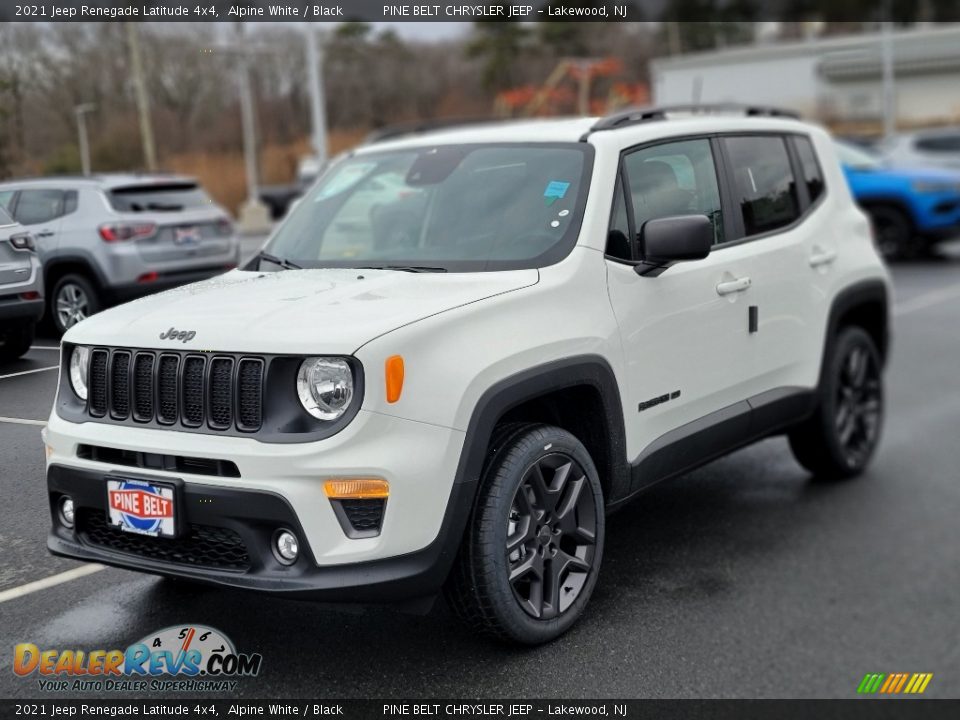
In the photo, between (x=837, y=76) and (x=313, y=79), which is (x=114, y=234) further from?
(x=837, y=76)

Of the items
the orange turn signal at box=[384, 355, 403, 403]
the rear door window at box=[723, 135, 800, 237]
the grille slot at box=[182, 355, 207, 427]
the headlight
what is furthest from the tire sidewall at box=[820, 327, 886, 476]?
the headlight

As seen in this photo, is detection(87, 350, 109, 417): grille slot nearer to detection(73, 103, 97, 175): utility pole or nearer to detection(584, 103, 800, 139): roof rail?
detection(73, 103, 97, 175): utility pole

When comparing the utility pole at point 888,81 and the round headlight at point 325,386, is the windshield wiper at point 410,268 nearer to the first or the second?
the round headlight at point 325,386

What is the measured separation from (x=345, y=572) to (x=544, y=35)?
1328 inches

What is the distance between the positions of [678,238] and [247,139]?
138 centimetres

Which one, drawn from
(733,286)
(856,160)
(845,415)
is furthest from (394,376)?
(856,160)

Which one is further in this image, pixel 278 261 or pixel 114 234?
pixel 278 261

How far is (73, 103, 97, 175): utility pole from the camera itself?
2.78 metres

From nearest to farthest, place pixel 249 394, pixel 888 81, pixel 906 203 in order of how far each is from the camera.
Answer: pixel 249 394 < pixel 906 203 < pixel 888 81

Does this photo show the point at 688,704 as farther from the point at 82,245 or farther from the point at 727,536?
the point at 82,245

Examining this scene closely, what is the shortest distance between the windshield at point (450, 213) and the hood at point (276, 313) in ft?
1.13

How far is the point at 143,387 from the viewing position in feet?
9.41

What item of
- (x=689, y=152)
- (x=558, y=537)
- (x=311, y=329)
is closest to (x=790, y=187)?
(x=689, y=152)

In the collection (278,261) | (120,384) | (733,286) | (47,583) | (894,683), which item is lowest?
(894,683)
